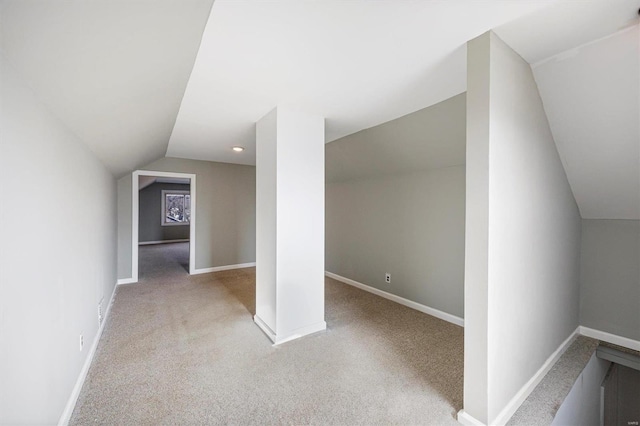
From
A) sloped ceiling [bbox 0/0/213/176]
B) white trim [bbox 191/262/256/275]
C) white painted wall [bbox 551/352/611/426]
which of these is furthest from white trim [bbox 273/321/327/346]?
white trim [bbox 191/262/256/275]

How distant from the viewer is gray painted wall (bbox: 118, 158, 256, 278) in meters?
4.66

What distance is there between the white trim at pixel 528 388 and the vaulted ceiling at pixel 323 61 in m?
1.28

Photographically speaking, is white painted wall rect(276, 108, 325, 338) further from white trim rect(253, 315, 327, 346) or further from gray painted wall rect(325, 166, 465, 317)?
gray painted wall rect(325, 166, 465, 317)

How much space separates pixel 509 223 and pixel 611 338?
211cm

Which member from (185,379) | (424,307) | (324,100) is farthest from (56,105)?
(424,307)

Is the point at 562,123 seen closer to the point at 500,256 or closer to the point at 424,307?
the point at 500,256

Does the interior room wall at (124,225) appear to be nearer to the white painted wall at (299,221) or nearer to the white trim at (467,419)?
the white painted wall at (299,221)

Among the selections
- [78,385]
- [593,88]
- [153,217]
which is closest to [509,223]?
[593,88]

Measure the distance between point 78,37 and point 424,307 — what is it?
3499 millimetres

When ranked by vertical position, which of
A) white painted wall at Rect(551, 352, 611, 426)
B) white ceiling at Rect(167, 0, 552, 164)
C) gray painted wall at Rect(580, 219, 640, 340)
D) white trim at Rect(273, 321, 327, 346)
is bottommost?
white painted wall at Rect(551, 352, 611, 426)

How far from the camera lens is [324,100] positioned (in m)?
2.20

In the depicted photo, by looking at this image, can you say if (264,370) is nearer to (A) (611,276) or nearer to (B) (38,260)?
(B) (38,260)

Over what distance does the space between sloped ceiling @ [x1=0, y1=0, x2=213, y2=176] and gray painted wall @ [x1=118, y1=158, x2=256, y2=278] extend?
9.11 feet

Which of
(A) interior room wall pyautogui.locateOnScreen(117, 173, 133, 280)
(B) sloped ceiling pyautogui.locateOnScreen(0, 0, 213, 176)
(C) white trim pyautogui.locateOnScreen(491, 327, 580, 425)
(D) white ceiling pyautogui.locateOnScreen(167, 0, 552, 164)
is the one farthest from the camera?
(A) interior room wall pyautogui.locateOnScreen(117, 173, 133, 280)
